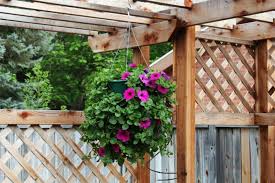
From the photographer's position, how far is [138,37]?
4195 mm

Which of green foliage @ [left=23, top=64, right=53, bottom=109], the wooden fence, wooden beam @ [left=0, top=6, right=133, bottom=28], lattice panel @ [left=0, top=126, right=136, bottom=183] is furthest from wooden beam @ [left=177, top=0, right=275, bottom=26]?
green foliage @ [left=23, top=64, right=53, bottom=109]

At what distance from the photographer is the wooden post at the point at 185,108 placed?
3.68 metres

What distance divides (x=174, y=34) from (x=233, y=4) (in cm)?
57

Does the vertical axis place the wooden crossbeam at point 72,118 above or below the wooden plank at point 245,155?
above

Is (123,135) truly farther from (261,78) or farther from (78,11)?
(261,78)

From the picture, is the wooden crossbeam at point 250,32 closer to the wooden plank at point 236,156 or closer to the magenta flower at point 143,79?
the wooden plank at point 236,156

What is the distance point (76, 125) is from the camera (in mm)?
4039

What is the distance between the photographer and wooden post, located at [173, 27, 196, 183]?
3.68 metres

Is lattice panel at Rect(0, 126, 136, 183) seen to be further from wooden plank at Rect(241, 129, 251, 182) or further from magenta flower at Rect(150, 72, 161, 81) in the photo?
wooden plank at Rect(241, 129, 251, 182)

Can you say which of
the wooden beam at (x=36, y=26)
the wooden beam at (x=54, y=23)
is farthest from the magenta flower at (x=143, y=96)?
the wooden beam at (x=36, y=26)

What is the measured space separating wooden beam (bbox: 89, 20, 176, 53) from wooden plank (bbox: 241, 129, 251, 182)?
1245 mm

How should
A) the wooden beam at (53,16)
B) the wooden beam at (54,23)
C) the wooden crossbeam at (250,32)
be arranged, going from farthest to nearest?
1. the wooden crossbeam at (250,32)
2. the wooden beam at (54,23)
3. the wooden beam at (53,16)

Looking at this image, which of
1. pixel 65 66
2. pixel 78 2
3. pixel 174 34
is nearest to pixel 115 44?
pixel 174 34

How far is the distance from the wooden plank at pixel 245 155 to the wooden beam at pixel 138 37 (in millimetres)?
1245
